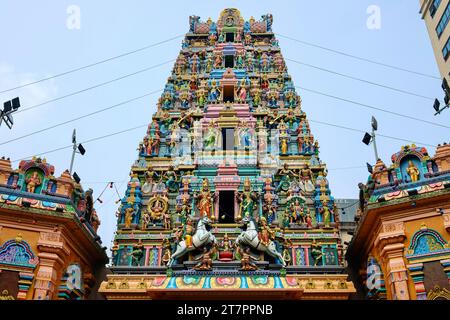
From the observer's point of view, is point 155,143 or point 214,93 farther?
point 214,93

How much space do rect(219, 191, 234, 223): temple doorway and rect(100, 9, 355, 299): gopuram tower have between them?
0.05m

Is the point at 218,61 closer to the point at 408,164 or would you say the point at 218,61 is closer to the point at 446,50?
the point at 408,164

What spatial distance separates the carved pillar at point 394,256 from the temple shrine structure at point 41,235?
1196 cm

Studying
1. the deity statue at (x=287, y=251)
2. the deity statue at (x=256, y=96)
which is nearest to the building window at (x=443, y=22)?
the deity statue at (x=256, y=96)

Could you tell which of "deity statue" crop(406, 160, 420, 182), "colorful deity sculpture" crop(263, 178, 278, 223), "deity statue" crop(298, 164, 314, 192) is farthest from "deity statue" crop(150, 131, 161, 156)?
"deity statue" crop(406, 160, 420, 182)

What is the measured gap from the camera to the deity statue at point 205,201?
20.1m

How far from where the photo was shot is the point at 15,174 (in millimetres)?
17672

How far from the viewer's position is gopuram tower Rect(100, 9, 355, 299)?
57.8 feet

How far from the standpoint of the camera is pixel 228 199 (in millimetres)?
21469

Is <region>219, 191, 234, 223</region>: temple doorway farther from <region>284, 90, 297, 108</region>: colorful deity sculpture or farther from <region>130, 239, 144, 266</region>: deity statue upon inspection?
<region>284, 90, 297, 108</region>: colorful deity sculpture

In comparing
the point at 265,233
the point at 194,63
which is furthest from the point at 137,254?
the point at 194,63

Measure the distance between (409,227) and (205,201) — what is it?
8917mm

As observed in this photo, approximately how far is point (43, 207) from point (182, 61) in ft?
49.0
